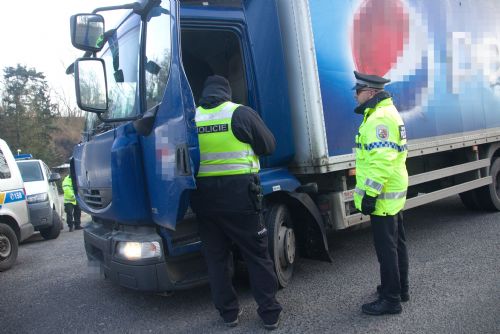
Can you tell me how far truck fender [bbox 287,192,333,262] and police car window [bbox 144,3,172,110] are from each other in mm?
1531

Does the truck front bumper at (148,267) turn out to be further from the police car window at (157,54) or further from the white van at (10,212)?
the white van at (10,212)

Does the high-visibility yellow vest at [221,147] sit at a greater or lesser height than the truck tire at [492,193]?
greater

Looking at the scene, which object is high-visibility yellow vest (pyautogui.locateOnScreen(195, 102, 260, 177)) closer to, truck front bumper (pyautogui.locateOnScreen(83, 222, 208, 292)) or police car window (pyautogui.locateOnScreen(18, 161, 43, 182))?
truck front bumper (pyautogui.locateOnScreen(83, 222, 208, 292))

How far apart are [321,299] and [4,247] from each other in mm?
4718

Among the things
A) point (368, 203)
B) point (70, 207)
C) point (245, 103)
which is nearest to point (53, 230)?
point (70, 207)

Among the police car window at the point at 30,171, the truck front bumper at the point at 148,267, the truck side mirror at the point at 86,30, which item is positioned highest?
the truck side mirror at the point at 86,30

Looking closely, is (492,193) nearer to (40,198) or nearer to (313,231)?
(313,231)

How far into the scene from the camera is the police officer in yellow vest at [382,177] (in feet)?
10.6

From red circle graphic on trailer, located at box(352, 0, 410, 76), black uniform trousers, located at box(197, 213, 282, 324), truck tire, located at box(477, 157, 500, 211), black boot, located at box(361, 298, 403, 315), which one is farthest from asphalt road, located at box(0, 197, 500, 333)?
red circle graphic on trailer, located at box(352, 0, 410, 76)

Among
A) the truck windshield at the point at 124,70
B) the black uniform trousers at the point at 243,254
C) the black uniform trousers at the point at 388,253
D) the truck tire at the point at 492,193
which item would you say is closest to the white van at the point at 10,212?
the truck windshield at the point at 124,70

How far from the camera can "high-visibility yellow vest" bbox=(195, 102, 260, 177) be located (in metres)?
A: 3.20

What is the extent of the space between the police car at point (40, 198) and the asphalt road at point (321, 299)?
7.75ft

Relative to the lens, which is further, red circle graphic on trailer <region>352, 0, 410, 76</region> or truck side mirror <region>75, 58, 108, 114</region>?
red circle graphic on trailer <region>352, 0, 410, 76</region>

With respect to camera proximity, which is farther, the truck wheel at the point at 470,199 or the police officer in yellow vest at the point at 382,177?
the truck wheel at the point at 470,199
